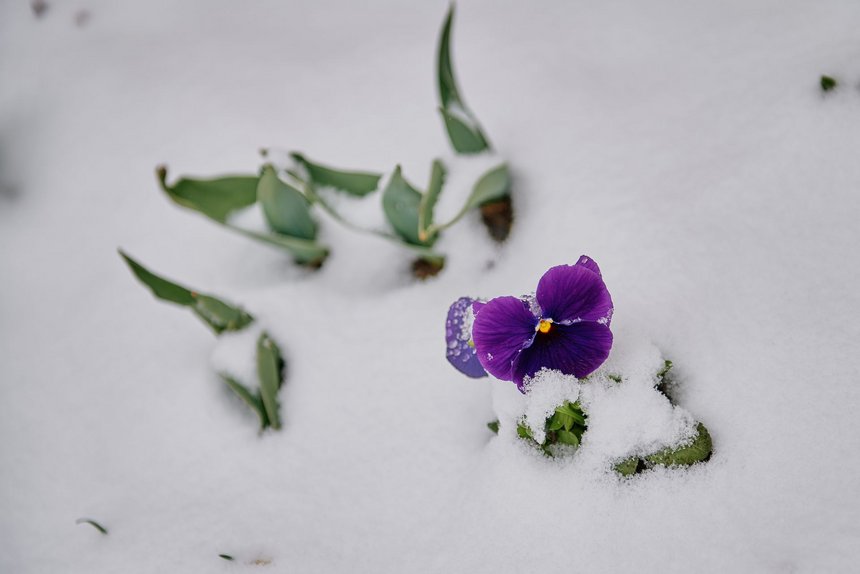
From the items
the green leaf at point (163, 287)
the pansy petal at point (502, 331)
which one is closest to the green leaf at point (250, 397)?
the green leaf at point (163, 287)

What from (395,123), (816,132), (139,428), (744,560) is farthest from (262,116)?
(744,560)

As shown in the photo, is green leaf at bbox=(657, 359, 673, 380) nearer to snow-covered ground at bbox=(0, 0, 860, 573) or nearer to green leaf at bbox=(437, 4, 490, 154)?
snow-covered ground at bbox=(0, 0, 860, 573)

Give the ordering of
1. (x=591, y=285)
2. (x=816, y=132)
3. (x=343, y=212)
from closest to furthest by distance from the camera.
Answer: (x=591, y=285) → (x=816, y=132) → (x=343, y=212)

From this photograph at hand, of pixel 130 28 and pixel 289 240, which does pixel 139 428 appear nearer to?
pixel 289 240

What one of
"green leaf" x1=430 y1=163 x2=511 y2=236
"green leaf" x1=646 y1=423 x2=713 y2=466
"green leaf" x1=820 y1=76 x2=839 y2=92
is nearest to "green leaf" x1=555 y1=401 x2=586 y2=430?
"green leaf" x1=646 y1=423 x2=713 y2=466

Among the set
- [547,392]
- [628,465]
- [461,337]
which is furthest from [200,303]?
[628,465]
